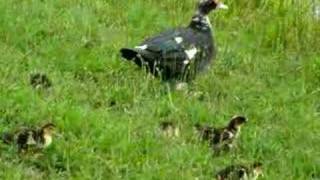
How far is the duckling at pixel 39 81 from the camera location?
8.90m

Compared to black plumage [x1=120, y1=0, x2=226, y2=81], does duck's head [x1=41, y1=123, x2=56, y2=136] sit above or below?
below

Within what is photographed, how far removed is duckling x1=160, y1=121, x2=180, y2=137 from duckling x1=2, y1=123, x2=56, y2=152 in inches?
49.8

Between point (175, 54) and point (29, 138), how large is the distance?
2.62 metres

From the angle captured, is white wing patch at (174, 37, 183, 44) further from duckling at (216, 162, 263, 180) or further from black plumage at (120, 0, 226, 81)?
duckling at (216, 162, 263, 180)

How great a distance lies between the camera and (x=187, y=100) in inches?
369

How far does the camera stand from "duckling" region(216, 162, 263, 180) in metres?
7.49

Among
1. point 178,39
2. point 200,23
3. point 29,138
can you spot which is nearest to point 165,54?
point 178,39

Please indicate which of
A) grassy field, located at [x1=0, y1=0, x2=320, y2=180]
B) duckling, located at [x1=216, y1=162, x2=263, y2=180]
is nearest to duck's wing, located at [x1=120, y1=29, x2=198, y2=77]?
grassy field, located at [x1=0, y1=0, x2=320, y2=180]

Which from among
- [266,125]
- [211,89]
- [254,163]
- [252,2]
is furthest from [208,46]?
[252,2]

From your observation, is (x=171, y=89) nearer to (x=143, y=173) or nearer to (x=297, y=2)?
(x=143, y=173)

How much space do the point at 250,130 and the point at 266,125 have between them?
0.35 metres

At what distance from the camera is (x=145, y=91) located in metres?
9.40

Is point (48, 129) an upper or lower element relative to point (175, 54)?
lower

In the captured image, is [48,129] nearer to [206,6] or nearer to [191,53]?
[191,53]
